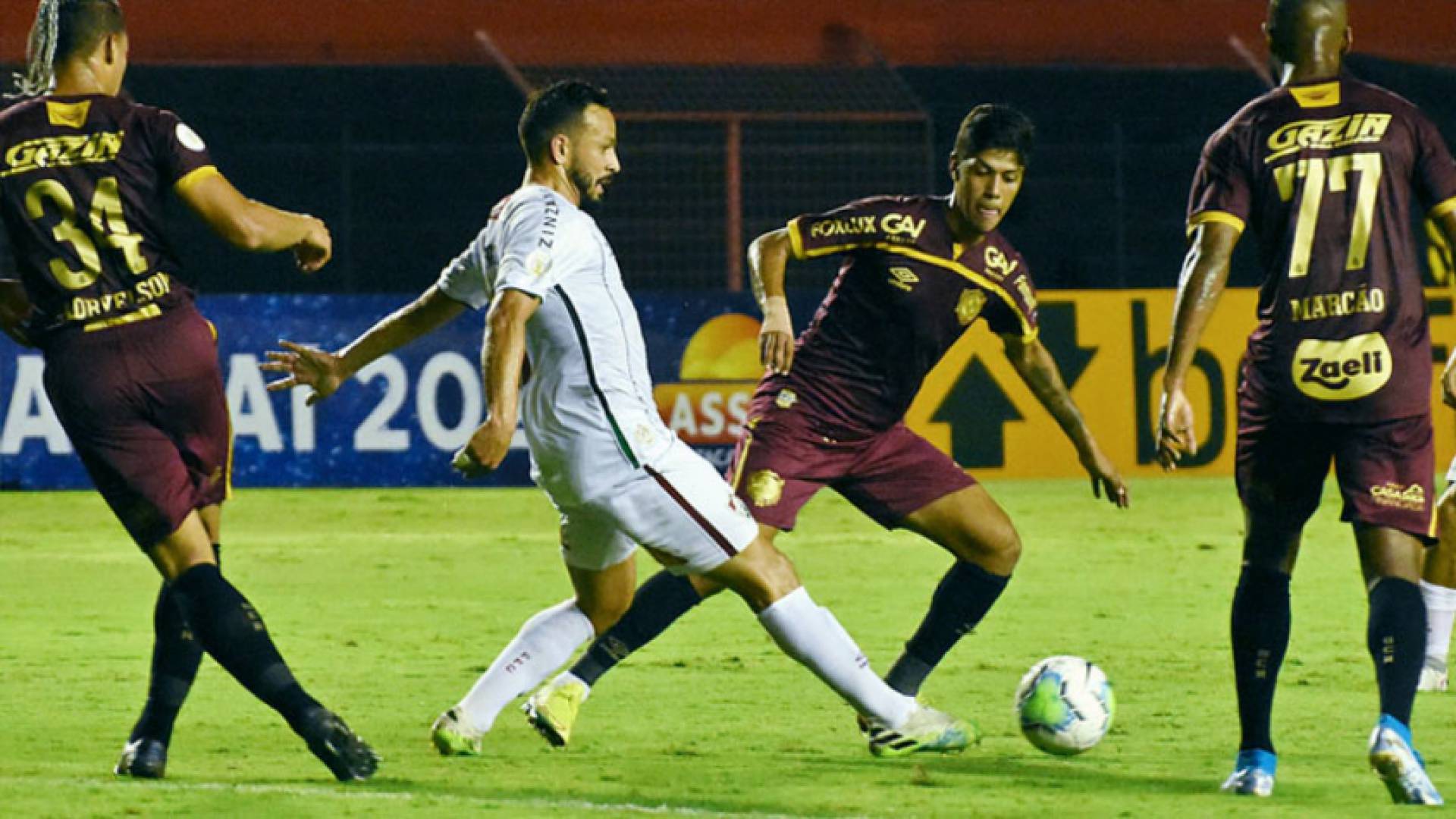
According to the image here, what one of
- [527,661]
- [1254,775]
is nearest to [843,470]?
[527,661]

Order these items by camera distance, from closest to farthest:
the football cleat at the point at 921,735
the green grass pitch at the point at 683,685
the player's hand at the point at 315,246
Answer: the green grass pitch at the point at 683,685 < the player's hand at the point at 315,246 < the football cleat at the point at 921,735

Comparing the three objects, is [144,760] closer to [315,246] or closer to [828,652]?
[315,246]

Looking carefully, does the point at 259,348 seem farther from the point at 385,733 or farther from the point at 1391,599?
the point at 1391,599

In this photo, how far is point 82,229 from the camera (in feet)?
18.6

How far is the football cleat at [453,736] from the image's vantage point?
632 cm

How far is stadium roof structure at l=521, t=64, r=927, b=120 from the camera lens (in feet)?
68.9

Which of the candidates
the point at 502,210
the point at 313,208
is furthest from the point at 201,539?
the point at 313,208

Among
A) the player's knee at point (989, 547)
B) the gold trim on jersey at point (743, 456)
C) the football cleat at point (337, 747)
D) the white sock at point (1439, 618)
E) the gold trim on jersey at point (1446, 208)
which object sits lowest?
the white sock at point (1439, 618)

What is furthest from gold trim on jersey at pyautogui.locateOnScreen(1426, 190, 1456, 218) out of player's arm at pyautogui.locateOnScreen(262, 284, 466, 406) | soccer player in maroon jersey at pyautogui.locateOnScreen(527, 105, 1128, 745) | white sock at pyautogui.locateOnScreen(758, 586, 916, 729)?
player's arm at pyautogui.locateOnScreen(262, 284, 466, 406)

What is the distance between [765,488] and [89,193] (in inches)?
87.4

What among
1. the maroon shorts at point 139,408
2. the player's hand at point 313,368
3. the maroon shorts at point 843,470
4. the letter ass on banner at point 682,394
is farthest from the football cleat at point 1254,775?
the letter ass on banner at point 682,394

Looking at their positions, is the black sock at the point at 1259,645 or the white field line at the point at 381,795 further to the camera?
the black sock at the point at 1259,645

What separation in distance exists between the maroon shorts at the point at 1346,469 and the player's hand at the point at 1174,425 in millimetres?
158

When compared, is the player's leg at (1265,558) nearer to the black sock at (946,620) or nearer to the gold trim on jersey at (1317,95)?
the gold trim on jersey at (1317,95)
